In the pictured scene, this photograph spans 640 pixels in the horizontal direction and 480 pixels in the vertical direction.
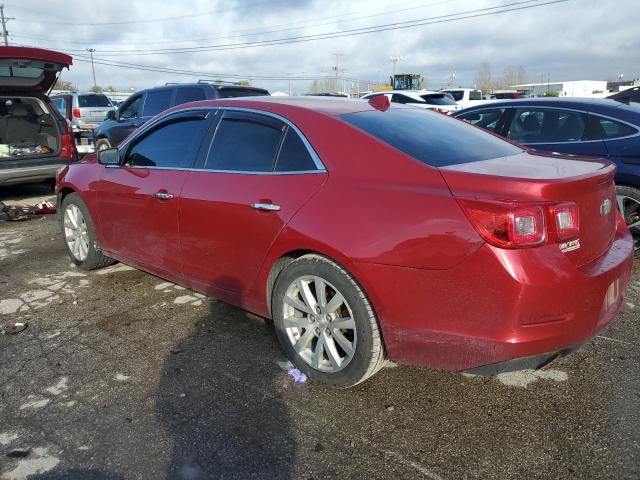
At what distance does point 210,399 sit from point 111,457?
60cm

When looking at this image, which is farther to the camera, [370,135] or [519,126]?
[519,126]

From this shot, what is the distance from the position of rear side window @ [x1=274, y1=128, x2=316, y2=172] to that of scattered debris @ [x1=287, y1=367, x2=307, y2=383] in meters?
1.19

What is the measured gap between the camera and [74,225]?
5.04 meters

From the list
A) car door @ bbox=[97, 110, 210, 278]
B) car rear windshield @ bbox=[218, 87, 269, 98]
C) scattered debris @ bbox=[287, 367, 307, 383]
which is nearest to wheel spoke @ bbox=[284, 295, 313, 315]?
scattered debris @ bbox=[287, 367, 307, 383]

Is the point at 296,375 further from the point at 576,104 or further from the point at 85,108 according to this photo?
the point at 85,108

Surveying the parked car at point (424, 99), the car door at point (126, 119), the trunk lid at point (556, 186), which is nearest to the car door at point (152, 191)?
the trunk lid at point (556, 186)

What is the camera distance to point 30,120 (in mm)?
9016

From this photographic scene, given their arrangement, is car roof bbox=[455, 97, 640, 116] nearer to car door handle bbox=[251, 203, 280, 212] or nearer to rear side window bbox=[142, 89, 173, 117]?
car door handle bbox=[251, 203, 280, 212]

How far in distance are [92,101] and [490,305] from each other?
2127 cm

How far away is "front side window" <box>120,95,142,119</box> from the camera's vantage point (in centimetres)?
1115

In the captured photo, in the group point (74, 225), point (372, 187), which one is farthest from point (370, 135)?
point (74, 225)

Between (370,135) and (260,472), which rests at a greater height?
(370,135)

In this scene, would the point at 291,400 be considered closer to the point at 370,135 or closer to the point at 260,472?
the point at 260,472

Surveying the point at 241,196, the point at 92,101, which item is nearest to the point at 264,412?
the point at 241,196
